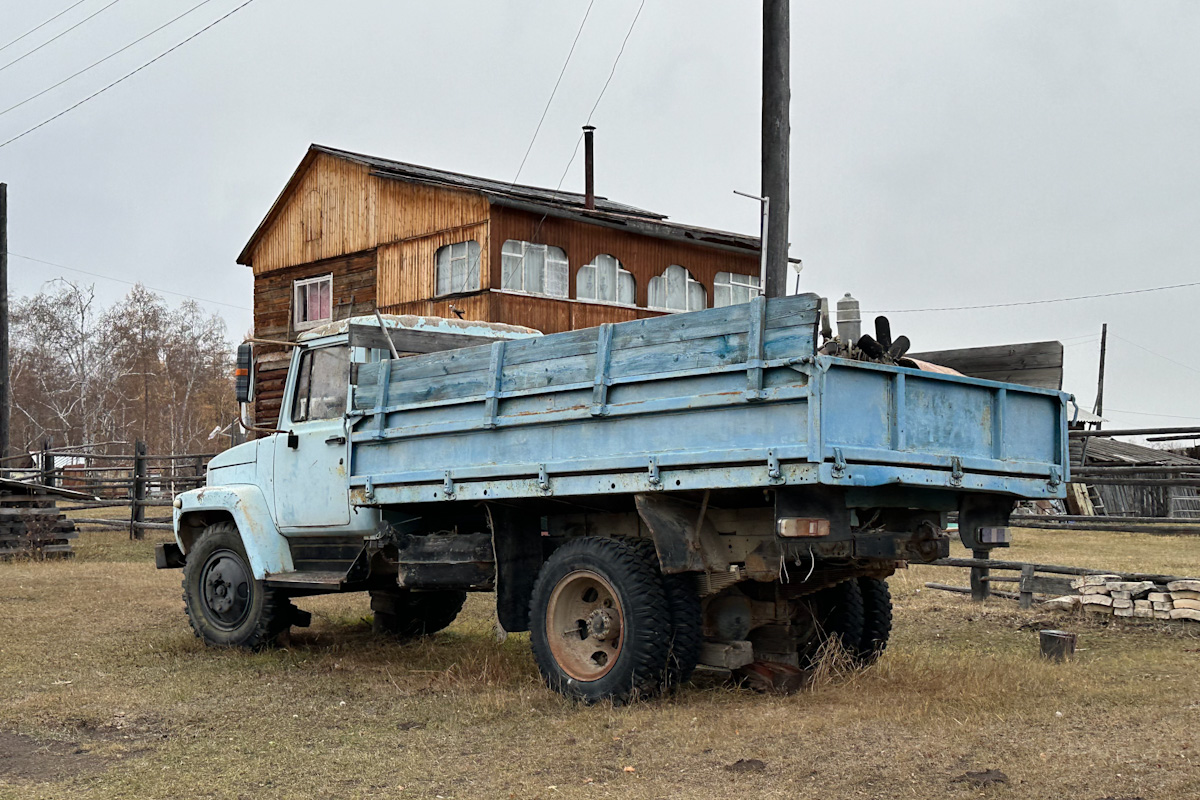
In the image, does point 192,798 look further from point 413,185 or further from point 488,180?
point 488,180

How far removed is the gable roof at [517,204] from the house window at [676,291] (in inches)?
39.0

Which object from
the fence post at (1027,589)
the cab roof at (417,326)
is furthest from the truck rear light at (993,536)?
the fence post at (1027,589)

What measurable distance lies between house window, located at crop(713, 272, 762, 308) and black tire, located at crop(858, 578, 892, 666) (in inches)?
919

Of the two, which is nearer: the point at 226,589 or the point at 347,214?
the point at 226,589

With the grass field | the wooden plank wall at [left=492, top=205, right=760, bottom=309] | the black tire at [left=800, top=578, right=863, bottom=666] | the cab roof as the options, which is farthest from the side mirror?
the wooden plank wall at [left=492, top=205, right=760, bottom=309]

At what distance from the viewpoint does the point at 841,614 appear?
842cm

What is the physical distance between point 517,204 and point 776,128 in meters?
14.4

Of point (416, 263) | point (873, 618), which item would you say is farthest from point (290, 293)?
point (873, 618)

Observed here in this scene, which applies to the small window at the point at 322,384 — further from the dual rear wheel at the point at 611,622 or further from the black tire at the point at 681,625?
the black tire at the point at 681,625

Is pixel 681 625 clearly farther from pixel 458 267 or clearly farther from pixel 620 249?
pixel 620 249

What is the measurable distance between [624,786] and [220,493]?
5697mm

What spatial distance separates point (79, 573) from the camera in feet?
56.4

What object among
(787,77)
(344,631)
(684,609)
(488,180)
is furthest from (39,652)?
(488,180)

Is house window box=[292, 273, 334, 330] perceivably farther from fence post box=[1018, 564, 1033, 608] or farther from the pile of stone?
the pile of stone
